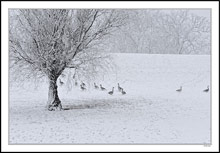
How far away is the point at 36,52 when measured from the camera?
10.3 metres

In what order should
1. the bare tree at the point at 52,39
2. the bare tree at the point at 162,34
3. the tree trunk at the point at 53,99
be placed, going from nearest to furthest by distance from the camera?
1. the bare tree at the point at 52,39
2. the bare tree at the point at 162,34
3. the tree trunk at the point at 53,99

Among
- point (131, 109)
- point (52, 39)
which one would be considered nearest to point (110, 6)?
point (52, 39)

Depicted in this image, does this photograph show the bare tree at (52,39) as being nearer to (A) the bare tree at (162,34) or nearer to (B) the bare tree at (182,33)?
(A) the bare tree at (162,34)

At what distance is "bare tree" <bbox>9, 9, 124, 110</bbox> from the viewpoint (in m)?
10.2

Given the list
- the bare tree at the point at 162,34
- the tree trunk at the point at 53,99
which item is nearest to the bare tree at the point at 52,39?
the tree trunk at the point at 53,99

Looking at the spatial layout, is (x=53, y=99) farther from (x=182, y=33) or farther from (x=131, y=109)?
(x=182, y=33)

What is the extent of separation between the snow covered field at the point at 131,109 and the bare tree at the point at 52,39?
3.23 feet

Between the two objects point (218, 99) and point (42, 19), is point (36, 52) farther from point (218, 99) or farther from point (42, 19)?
point (218, 99)

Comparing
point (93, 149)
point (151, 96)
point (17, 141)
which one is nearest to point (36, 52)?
point (17, 141)

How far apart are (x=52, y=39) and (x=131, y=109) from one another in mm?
3442

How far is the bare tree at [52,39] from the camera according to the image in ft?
33.4

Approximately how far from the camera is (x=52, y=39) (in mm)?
10102

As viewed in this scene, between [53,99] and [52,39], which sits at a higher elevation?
[52,39]

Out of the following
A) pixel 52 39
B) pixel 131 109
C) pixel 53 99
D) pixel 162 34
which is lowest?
pixel 131 109
